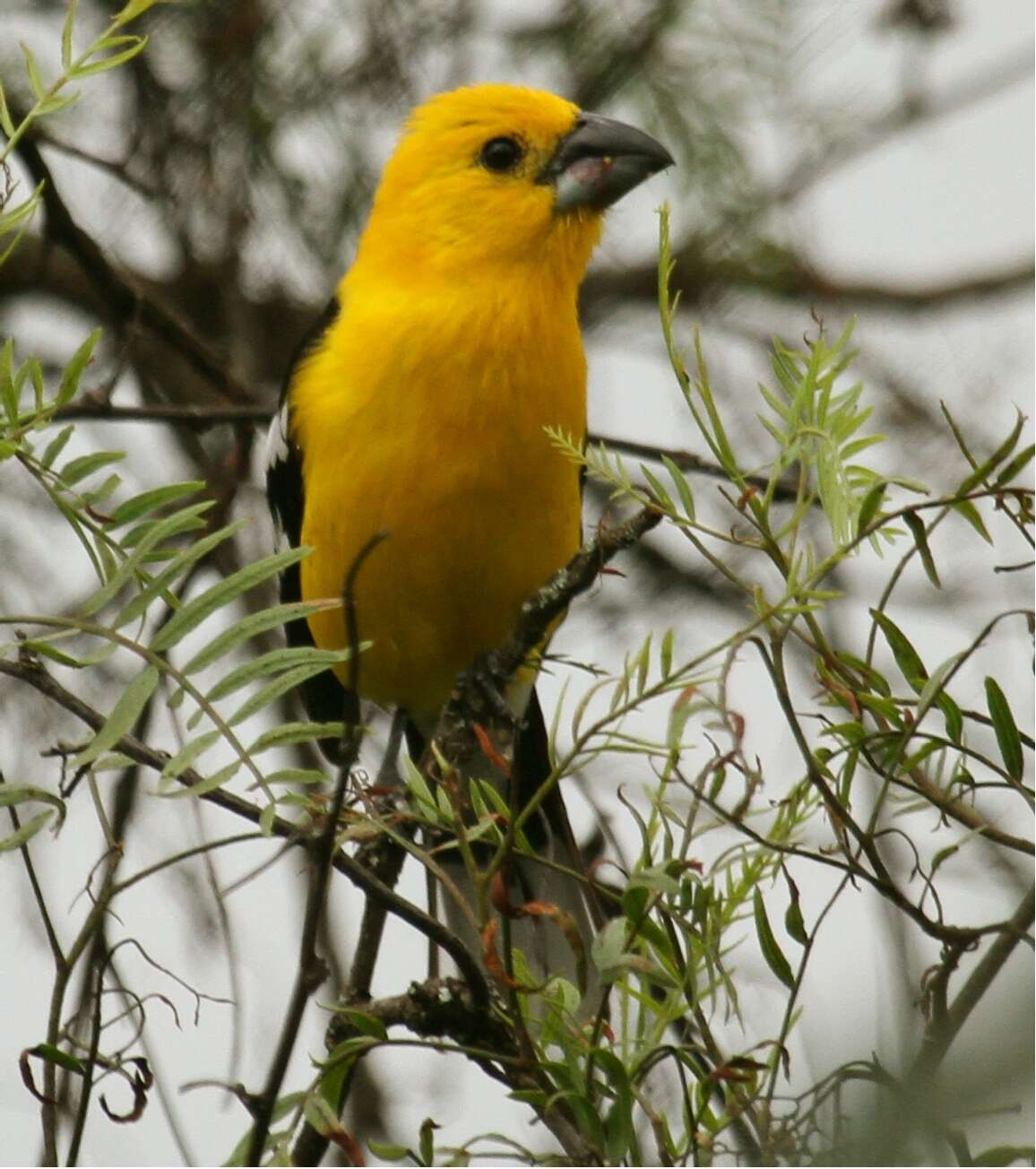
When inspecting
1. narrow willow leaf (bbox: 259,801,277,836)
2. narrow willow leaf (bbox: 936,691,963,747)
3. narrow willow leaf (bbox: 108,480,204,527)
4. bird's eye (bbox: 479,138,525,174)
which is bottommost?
narrow willow leaf (bbox: 259,801,277,836)

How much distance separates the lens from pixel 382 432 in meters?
3.96

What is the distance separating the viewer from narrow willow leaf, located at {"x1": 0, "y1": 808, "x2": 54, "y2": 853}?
5.29 ft

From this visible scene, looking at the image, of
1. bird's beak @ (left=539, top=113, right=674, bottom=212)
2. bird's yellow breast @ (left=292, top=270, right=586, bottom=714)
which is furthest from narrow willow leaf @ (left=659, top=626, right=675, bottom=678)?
bird's beak @ (left=539, top=113, right=674, bottom=212)

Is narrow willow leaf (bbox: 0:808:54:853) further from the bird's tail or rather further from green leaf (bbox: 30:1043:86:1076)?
the bird's tail

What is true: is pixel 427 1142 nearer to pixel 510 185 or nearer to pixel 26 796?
pixel 26 796

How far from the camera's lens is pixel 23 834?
169 cm

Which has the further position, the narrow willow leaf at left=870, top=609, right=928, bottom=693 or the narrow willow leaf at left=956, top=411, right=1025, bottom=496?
the narrow willow leaf at left=870, top=609, right=928, bottom=693

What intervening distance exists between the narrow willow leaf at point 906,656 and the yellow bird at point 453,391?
2.13 metres

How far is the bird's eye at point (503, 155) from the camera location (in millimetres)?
4457

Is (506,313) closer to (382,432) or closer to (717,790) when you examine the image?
(382,432)

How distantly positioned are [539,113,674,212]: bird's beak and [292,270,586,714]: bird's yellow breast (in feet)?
0.86

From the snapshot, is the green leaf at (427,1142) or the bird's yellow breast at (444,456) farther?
the bird's yellow breast at (444,456)

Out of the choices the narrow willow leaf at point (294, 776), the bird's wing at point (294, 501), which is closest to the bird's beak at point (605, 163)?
the bird's wing at point (294, 501)

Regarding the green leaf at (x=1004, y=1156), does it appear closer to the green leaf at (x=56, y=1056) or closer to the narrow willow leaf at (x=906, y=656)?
the narrow willow leaf at (x=906, y=656)
